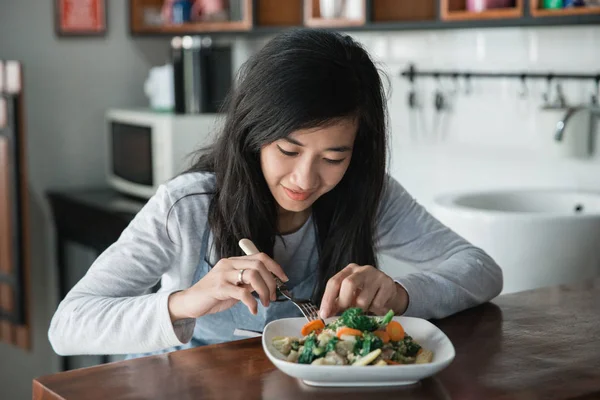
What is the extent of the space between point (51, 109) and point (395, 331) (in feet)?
8.41

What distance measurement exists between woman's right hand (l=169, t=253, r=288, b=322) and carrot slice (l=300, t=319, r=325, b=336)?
2.5 inches

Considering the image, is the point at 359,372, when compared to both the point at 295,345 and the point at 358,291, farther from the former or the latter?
the point at 358,291

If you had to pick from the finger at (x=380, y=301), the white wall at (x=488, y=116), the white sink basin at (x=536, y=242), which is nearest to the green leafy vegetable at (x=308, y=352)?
the finger at (x=380, y=301)

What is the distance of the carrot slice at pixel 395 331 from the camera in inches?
46.9

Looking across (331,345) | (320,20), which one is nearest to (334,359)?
(331,345)

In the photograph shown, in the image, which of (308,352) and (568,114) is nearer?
(308,352)

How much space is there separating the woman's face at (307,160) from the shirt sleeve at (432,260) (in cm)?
22

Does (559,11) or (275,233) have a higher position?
(559,11)

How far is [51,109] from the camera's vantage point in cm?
345

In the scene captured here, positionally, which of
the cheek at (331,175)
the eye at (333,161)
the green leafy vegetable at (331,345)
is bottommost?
the green leafy vegetable at (331,345)

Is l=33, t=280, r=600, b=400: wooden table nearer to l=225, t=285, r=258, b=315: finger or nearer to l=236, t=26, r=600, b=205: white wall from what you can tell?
l=225, t=285, r=258, b=315: finger

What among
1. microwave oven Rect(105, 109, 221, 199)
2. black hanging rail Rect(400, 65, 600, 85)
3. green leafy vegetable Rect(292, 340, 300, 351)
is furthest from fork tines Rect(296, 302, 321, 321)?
microwave oven Rect(105, 109, 221, 199)

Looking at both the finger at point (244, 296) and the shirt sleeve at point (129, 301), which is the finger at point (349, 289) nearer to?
the finger at point (244, 296)

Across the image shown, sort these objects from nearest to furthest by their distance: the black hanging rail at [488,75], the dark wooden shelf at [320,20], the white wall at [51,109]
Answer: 1. the black hanging rail at [488,75]
2. the dark wooden shelf at [320,20]
3. the white wall at [51,109]
